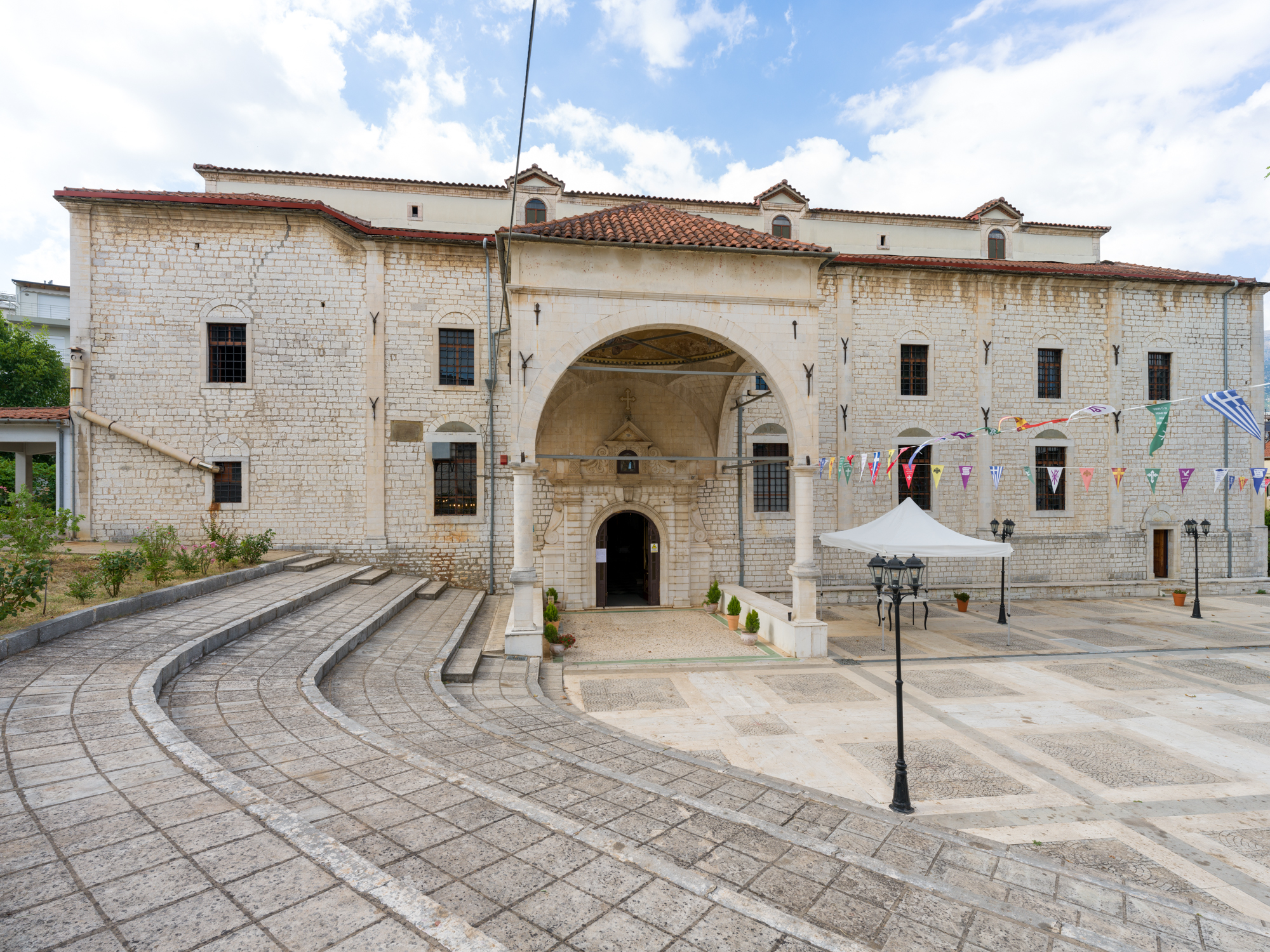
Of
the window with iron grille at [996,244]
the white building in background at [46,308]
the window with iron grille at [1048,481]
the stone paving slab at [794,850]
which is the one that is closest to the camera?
the stone paving slab at [794,850]

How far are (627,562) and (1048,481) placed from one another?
13716 millimetres

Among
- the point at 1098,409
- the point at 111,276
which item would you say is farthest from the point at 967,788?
the point at 111,276

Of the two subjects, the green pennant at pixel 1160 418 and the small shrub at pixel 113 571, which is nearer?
the small shrub at pixel 113 571

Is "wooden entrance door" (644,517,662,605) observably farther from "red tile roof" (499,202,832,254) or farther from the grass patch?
the grass patch

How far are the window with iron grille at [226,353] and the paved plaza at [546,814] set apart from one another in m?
8.53

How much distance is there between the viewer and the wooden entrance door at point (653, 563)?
53.4ft

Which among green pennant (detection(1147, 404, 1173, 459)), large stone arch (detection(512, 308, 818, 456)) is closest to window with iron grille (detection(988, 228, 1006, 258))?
green pennant (detection(1147, 404, 1173, 459))

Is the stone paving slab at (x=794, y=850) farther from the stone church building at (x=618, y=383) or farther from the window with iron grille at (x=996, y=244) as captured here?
the window with iron grille at (x=996, y=244)

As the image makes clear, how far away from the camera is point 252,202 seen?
14750 mm

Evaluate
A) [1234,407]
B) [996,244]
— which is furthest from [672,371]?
[996,244]

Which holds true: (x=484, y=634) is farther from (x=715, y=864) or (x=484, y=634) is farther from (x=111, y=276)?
(x=111, y=276)

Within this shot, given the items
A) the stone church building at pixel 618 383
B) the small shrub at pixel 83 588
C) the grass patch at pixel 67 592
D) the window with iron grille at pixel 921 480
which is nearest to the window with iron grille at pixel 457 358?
the stone church building at pixel 618 383

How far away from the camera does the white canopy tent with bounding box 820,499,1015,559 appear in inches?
431

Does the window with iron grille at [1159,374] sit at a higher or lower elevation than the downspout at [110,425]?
higher
